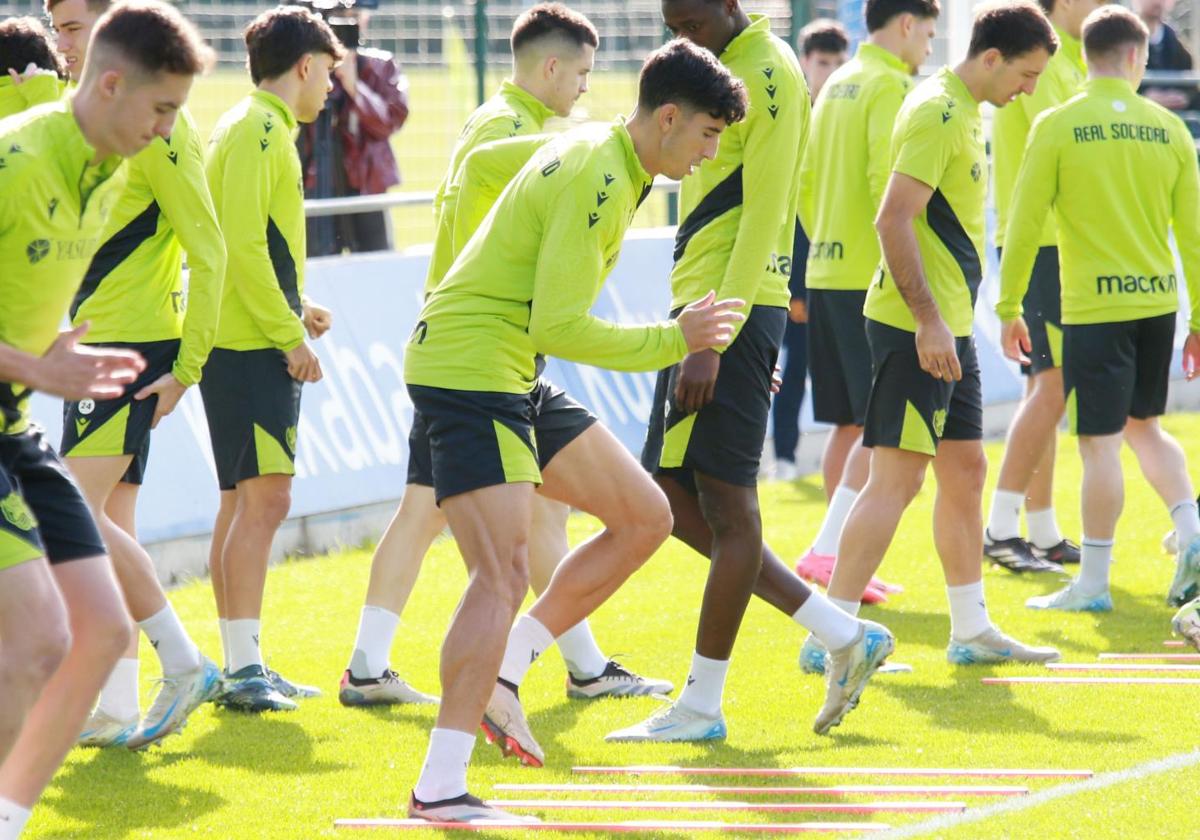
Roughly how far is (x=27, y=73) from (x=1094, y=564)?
476 centimetres

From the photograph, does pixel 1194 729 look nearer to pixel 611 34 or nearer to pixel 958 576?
pixel 958 576

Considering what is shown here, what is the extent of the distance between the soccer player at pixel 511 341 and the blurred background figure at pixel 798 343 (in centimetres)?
690

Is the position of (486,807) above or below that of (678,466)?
below

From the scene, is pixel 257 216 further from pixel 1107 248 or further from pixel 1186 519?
A: pixel 1186 519

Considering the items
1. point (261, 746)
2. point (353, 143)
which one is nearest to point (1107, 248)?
point (261, 746)

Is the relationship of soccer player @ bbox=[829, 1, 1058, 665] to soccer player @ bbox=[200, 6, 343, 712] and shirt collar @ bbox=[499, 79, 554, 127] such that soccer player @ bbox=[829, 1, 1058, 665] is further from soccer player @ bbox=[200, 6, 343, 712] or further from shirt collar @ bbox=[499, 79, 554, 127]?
soccer player @ bbox=[200, 6, 343, 712]

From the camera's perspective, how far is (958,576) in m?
7.02

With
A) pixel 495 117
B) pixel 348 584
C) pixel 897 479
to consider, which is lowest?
pixel 348 584

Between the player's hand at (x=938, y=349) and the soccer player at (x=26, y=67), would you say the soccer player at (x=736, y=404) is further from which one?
the soccer player at (x=26, y=67)

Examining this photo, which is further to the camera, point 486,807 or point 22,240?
point 486,807

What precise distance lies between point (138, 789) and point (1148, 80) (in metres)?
13.0

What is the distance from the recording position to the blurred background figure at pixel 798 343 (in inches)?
469

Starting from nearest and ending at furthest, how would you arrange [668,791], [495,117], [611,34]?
[668,791] < [495,117] < [611,34]

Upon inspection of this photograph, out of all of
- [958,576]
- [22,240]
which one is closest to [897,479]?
[958,576]
